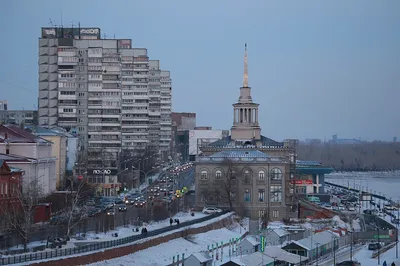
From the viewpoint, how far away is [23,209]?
133 feet

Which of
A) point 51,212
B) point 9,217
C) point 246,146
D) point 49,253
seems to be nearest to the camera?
point 49,253

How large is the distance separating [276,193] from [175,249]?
2014 cm

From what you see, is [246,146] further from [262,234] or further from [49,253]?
[49,253]

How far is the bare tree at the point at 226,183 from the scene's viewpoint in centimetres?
6162

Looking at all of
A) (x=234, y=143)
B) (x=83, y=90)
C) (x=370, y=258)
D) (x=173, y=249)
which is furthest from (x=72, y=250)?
(x=83, y=90)

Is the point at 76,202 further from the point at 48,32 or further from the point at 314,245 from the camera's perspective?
the point at 48,32

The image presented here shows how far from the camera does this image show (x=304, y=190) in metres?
88.2

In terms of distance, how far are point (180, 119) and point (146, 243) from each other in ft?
438

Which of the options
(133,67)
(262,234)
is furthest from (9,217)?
(133,67)

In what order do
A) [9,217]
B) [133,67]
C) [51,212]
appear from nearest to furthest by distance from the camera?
1. [9,217]
2. [51,212]
3. [133,67]

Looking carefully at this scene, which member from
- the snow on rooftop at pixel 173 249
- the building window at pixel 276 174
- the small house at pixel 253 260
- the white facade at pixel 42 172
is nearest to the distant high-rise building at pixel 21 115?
the white facade at pixel 42 172

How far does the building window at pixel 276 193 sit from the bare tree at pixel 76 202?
36.9 ft

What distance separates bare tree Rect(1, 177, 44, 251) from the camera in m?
36.9

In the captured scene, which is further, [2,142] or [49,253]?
[2,142]
